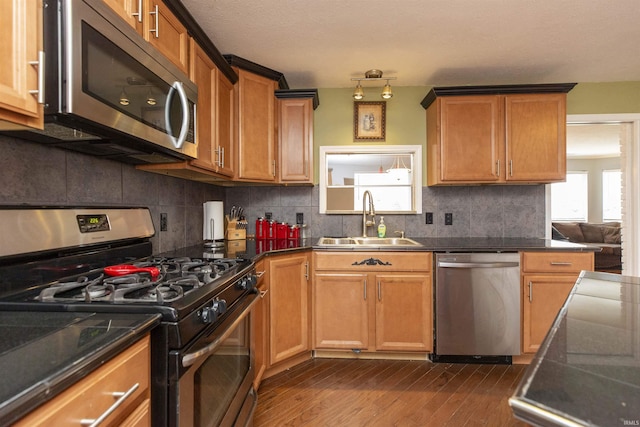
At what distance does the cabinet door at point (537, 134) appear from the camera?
2.67 metres

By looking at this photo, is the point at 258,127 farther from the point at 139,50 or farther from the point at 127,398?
the point at 127,398

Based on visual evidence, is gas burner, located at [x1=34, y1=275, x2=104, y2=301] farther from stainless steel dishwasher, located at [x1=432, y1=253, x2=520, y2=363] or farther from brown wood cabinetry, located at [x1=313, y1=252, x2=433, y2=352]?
stainless steel dishwasher, located at [x1=432, y1=253, x2=520, y2=363]

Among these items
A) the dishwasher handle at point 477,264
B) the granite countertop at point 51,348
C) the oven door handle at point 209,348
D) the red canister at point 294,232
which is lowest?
the oven door handle at point 209,348

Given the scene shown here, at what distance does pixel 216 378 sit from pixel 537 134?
280cm

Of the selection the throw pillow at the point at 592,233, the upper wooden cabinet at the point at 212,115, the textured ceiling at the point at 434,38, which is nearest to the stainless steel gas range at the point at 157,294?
the upper wooden cabinet at the point at 212,115

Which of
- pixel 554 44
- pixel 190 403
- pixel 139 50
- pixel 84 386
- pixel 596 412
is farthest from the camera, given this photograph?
pixel 554 44

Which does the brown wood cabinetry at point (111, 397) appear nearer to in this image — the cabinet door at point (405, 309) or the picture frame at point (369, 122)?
the cabinet door at point (405, 309)

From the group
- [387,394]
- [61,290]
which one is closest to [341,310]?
[387,394]

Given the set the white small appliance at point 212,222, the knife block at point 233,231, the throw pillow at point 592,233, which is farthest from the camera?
the throw pillow at point 592,233

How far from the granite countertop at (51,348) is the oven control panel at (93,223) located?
0.52m

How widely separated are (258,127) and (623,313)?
2316mm

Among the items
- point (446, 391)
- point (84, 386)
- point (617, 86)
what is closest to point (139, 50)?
point (84, 386)

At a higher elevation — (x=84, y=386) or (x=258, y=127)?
(x=258, y=127)

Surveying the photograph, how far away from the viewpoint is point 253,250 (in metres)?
2.27
